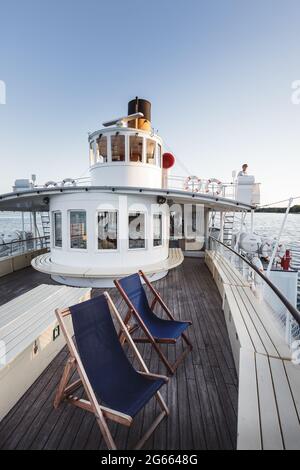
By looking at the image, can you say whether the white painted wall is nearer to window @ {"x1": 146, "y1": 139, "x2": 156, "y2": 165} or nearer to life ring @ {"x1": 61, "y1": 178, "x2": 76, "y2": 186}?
window @ {"x1": 146, "y1": 139, "x2": 156, "y2": 165}

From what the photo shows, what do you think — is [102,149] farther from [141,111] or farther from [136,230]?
[136,230]

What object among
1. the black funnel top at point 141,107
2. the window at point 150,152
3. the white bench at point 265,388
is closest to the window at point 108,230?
the window at point 150,152

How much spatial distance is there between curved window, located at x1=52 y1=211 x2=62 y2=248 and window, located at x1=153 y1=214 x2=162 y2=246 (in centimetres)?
284

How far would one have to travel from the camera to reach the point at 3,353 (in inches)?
82.4

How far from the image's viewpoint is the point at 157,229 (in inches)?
272

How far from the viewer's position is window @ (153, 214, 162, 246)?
22.2 feet

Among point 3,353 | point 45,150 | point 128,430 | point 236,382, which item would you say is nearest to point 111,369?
point 128,430

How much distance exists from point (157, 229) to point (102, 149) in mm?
3117

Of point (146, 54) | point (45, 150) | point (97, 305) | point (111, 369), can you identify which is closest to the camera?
point (111, 369)

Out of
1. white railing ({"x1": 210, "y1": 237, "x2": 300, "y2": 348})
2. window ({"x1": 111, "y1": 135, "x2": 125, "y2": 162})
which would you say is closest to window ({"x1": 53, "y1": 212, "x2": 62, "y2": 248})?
window ({"x1": 111, "y1": 135, "x2": 125, "y2": 162})

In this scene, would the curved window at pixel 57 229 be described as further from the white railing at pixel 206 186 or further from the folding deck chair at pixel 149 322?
the white railing at pixel 206 186

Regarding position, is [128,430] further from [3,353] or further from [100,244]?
[100,244]

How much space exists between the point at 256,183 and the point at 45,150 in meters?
10.2

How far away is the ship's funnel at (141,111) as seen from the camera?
24.4 feet
